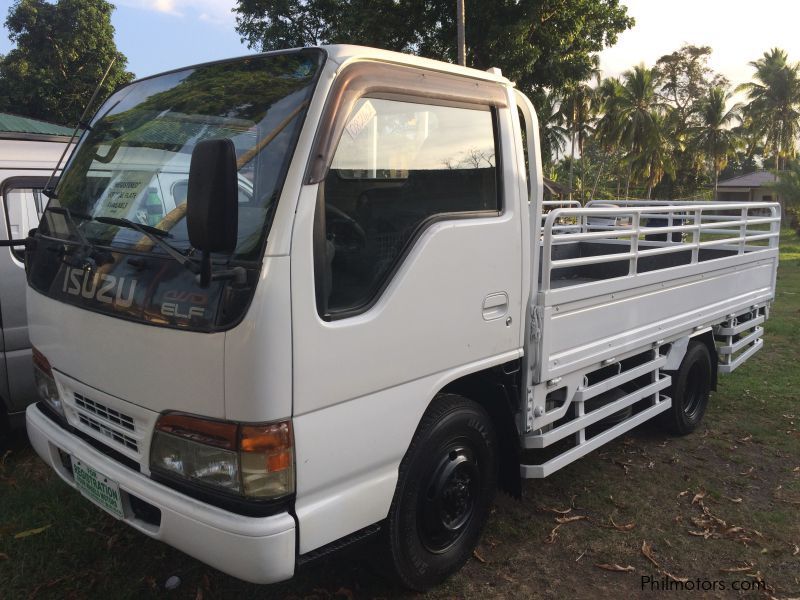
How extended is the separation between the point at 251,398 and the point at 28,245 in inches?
66.5

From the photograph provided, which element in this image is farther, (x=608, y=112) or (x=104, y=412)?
(x=608, y=112)

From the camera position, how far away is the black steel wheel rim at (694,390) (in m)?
4.96

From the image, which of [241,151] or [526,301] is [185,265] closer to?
[241,151]

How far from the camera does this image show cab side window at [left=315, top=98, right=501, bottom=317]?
7.61ft

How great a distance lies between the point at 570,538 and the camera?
136 inches

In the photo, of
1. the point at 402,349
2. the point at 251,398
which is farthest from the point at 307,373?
the point at 402,349

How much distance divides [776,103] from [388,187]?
161 ft

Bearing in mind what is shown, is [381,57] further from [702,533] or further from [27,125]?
[27,125]

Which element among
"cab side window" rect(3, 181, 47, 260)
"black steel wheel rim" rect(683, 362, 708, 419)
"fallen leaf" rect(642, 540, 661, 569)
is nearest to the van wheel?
"fallen leaf" rect(642, 540, 661, 569)

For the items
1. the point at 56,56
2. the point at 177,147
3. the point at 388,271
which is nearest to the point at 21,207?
the point at 177,147

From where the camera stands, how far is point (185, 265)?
2127 mm

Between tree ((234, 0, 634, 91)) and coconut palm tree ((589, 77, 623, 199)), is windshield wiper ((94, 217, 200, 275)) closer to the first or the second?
tree ((234, 0, 634, 91))

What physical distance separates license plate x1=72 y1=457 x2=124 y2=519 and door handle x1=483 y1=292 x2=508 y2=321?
165 centimetres

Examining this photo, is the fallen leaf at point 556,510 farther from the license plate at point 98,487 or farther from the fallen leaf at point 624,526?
the license plate at point 98,487
